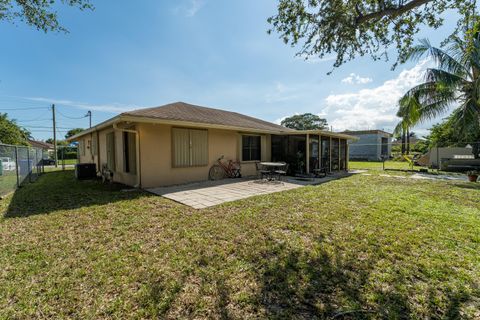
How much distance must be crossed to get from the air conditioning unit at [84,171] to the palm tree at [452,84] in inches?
560

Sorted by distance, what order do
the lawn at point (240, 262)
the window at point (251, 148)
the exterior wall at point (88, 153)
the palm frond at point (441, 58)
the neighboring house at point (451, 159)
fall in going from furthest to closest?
the neighboring house at point (451, 159), the exterior wall at point (88, 153), the window at point (251, 148), the palm frond at point (441, 58), the lawn at point (240, 262)

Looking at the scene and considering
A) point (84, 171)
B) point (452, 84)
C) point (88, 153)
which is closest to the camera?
point (452, 84)

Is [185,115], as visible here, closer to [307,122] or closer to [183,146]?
[183,146]

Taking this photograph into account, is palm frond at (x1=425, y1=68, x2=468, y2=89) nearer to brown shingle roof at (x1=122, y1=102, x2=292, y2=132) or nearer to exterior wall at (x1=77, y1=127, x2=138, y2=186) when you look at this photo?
brown shingle roof at (x1=122, y1=102, x2=292, y2=132)

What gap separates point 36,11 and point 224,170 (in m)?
7.24

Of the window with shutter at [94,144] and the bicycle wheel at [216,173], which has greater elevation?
the window with shutter at [94,144]

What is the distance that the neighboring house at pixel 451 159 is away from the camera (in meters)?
12.5

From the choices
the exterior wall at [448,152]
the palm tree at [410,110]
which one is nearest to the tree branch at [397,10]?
the palm tree at [410,110]

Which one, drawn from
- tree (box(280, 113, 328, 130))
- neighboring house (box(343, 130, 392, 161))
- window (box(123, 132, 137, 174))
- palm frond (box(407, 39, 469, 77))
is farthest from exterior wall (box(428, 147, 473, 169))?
tree (box(280, 113, 328, 130))

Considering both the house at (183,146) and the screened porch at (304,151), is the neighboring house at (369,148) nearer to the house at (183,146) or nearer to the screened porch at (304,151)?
the screened porch at (304,151)

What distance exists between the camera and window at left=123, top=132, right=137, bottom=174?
7418mm

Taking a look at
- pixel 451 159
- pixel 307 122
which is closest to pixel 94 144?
pixel 451 159

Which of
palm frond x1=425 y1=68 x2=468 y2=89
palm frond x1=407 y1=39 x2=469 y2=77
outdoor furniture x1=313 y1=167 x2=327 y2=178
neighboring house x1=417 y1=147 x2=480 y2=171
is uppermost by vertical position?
palm frond x1=407 y1=39 x2=469 y2=77

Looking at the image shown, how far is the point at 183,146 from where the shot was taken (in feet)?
25.8
